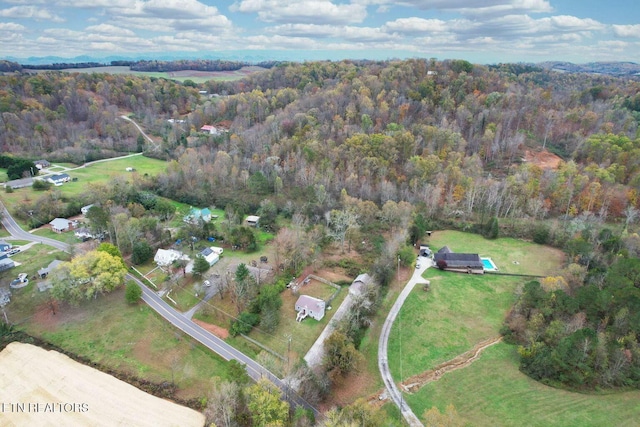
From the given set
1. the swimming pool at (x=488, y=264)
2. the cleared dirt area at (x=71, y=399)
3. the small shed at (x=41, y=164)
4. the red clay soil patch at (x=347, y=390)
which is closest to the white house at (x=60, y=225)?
the cleared dirt area at (x=71, y=399)

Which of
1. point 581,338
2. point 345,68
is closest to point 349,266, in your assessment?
point 581,338

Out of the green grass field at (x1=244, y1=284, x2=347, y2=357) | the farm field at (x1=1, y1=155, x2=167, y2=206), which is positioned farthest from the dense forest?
the green grass field at (x1=244, y1=284, x2=347, y2=357)

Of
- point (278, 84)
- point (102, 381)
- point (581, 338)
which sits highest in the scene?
point (278, 84)

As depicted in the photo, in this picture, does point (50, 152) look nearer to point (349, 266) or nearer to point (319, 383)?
point (349, 266)

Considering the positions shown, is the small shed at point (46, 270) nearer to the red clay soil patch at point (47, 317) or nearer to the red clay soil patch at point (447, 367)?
the red clay soil patch at point (47, 317)

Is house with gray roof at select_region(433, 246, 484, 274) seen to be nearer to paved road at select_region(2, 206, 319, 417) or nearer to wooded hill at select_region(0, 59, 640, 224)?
wooded hill at select_region(0, 59, 640, 224)

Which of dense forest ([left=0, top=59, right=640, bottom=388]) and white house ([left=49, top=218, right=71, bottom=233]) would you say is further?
white house ([left=49, top=218, right=71, bottom=233])
